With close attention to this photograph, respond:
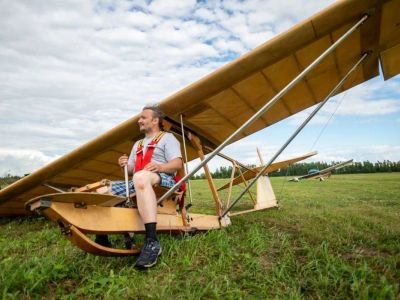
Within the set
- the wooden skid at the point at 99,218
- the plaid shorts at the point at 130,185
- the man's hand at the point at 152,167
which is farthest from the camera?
the plaid shorts at the point at 130,185

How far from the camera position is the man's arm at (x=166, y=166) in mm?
3170

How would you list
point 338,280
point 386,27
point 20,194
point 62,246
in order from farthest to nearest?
1. point 20,194
2. point 62,246
3. point 386,27
4. point 338,280

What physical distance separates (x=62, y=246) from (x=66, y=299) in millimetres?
1909

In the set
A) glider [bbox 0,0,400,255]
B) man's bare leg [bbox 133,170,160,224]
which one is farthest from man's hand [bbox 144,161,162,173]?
glider [bbox 0,0,400,255]

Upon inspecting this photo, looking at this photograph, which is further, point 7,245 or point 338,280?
point 7,245

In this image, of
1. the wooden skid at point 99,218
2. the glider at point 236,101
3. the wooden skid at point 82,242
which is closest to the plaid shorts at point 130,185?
the glider at point 236,101

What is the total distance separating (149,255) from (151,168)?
88 cm

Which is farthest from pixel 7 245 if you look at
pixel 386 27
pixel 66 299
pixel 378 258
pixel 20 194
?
pixel 386 27

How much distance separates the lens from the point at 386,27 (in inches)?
132

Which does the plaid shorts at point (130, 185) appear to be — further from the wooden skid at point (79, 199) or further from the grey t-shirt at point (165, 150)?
the wooden skid at point (79, 199)

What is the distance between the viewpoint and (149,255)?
2.76 m

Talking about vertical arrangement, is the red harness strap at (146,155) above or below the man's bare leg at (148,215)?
above

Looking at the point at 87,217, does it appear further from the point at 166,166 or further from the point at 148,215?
the point at 166,166

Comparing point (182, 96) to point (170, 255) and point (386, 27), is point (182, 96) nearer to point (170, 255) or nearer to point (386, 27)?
point (170, 255)
